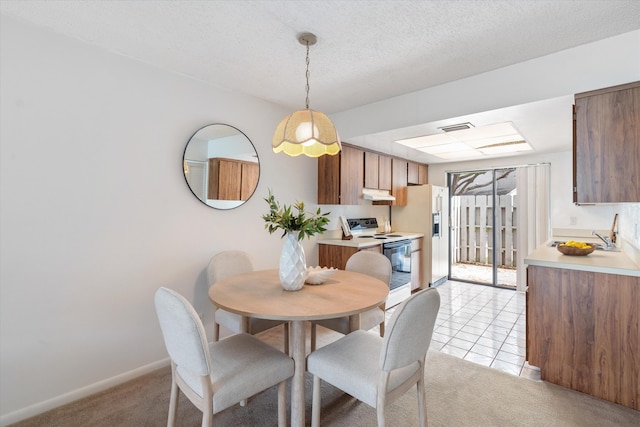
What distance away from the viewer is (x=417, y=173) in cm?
510

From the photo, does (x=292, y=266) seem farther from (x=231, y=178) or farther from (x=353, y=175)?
(x=353, y=175)

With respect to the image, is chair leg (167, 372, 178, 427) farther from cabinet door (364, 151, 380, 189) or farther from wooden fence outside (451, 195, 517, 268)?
wooden fence outside (451, 195, 517, 268)

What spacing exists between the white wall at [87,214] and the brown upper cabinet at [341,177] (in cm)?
149

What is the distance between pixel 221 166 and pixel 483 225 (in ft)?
16.3

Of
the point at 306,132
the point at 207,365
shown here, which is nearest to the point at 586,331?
the point at 306,132

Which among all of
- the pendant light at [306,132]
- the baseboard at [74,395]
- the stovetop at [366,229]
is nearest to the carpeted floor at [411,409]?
the baseboard at [74,395]

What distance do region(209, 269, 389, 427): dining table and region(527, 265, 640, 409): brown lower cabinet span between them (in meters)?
1.36

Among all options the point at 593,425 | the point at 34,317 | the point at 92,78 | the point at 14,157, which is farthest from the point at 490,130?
the point at 34,317

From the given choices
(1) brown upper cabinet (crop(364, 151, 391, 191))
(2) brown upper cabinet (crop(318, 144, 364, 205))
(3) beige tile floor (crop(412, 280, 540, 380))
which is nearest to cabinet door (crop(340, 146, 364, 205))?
(2) brown upper cabinet (crop(318, 144, 364, 205))

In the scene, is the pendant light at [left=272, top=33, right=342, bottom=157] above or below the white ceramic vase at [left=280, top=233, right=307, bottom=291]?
above

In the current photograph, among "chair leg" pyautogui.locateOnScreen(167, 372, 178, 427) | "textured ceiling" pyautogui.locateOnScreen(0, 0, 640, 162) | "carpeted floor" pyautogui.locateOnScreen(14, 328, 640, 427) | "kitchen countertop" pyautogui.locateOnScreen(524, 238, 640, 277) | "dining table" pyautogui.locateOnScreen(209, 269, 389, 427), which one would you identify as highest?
"textured ceiling" pyautogui.locateOnScreen(0, 0, 640, 162)

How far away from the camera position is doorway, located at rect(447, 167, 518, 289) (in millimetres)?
5004

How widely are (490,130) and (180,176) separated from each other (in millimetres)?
3041

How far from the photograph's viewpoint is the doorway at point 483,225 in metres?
5.00
